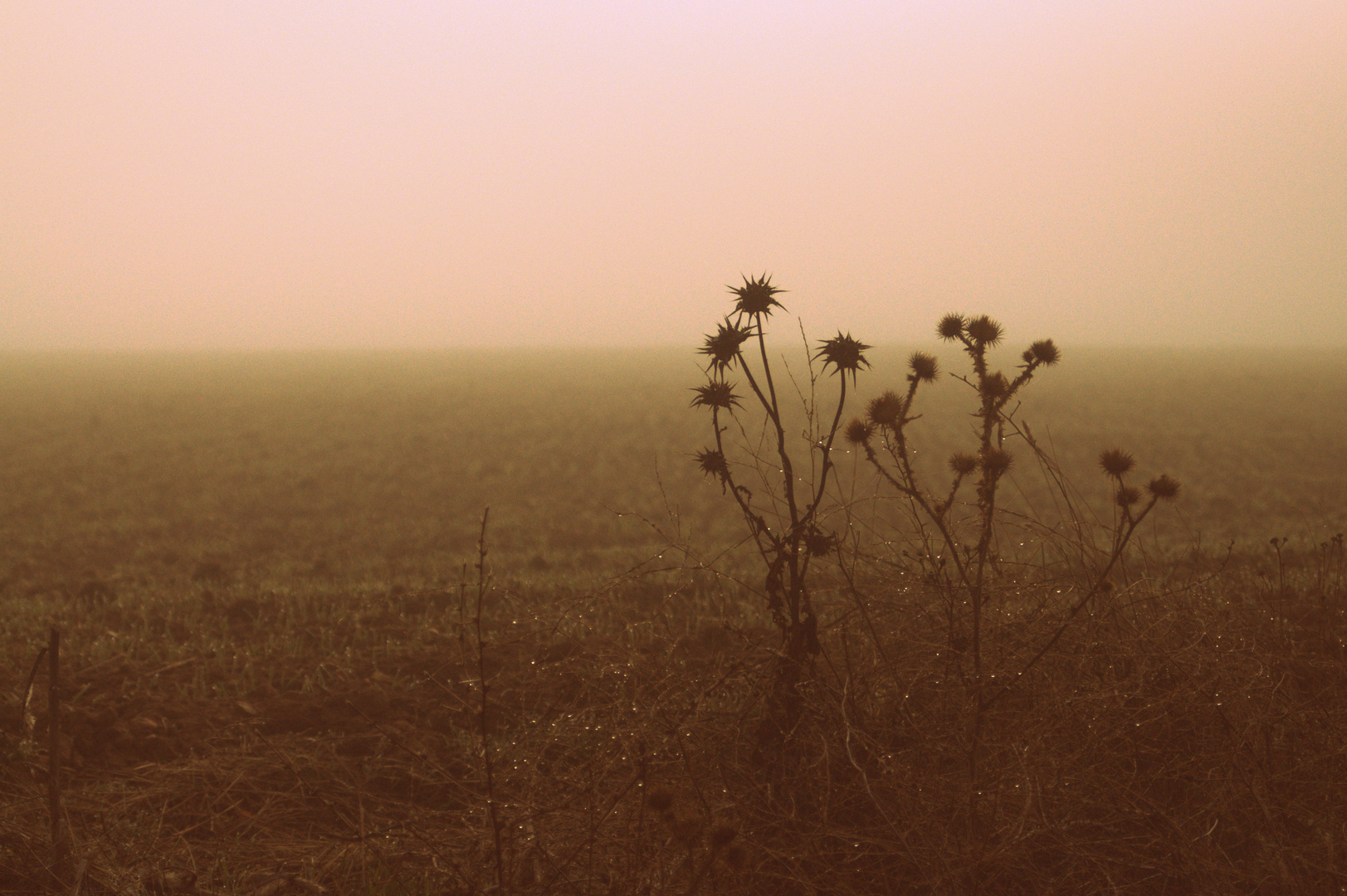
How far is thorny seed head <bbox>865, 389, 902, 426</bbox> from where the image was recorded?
2502mm

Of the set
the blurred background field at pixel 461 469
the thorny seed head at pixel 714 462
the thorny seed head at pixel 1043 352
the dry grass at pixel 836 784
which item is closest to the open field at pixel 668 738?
the dry grass at pixel 836 784

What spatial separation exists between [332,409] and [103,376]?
18.4m

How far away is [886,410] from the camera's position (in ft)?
8.30

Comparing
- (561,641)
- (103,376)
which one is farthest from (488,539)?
(103,376)

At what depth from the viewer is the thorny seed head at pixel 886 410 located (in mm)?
2502

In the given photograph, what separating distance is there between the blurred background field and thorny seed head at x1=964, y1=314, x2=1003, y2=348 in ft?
4.37

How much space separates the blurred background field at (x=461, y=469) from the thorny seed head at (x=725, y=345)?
148 centimetres

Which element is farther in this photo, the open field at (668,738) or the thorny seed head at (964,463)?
the thorny seed head at (964,463)

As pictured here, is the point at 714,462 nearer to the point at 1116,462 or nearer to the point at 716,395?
the point at 716,395

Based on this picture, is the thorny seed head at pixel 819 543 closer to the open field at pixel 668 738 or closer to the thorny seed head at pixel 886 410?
the open field at pixel 668 738

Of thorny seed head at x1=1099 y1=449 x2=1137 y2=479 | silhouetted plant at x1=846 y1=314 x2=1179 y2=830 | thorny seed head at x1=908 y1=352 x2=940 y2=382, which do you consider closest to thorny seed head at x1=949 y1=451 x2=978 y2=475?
silhouetted plant at x1=846 y1=314 x2=1179 y2=830

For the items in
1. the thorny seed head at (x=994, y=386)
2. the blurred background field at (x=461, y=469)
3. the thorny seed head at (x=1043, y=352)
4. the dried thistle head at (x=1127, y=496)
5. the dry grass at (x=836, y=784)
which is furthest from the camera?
the blurred background field at (x=461, y=469)

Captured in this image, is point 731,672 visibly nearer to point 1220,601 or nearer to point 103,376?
point 1220,601

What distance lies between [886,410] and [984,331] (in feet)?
1.99
